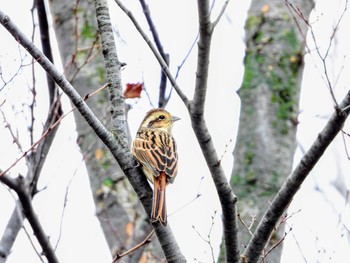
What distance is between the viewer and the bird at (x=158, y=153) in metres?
5.41

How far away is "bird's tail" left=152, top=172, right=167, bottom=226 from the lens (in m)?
4.98

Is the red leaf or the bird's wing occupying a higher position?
the red leaf

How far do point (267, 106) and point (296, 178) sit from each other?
383 cm

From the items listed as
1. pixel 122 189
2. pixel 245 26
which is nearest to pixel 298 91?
pixel 245 26

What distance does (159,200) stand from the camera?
17.6 feet

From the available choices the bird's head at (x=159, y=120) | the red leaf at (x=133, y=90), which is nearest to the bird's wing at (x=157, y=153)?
the bird's head at (x=159, y=120)

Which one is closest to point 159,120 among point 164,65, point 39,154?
point 39,154

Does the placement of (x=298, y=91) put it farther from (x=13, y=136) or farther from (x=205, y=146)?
(x=205, y=146)

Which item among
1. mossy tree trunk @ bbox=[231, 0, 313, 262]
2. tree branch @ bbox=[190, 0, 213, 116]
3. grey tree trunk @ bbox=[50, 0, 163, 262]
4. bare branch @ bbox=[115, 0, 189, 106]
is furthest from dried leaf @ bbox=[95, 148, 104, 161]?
tree branch @ bbox=[190, 0, 213, 116]

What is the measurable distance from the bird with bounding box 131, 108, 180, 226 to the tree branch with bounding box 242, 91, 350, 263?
72 cm

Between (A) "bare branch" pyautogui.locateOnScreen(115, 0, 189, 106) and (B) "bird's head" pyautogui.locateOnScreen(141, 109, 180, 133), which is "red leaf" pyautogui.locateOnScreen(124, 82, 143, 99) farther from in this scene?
(A) "bare branch" pyautogui.locateOnScreen(115, 0, 189, 106)

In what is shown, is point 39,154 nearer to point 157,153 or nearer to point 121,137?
point 157,153

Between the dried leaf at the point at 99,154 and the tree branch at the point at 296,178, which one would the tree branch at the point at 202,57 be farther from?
the dried leaf at the point at 99,154

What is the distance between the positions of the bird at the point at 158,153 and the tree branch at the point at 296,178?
2.38 ft
